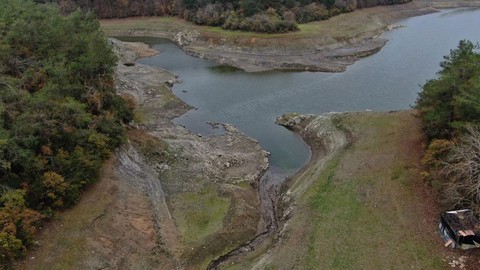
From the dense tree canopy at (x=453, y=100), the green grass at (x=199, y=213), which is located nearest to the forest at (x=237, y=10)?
the dense tree canopy at (x=453, y=100)

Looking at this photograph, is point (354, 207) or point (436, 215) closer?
point (436, 215)

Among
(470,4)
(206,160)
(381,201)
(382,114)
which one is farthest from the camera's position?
(470,4)

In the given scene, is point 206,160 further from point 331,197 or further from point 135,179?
point 331,197

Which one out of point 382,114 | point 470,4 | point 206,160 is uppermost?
point 470,4

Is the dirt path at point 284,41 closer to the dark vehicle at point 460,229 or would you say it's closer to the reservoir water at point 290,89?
the reservoir water at point 290,89

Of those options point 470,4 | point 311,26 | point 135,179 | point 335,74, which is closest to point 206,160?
point 135,179

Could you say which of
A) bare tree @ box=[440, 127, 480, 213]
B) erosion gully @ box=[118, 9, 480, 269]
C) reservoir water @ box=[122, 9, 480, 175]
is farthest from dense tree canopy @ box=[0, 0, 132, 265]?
bare tree @ box=[440, 127, 480, 213]
